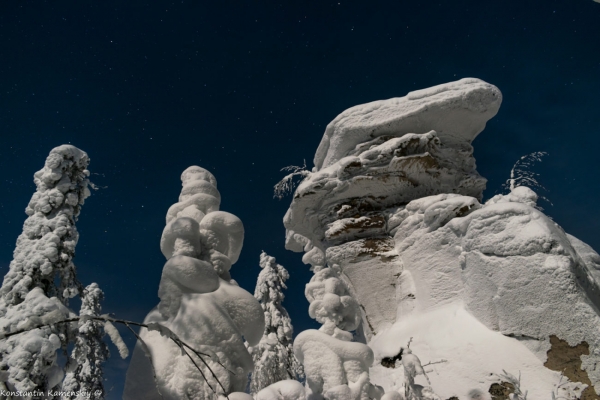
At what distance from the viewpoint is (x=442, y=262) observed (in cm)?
860

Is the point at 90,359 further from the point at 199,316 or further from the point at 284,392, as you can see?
the point at 284,392

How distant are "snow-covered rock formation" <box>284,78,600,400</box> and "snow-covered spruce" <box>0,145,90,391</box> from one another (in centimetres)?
384

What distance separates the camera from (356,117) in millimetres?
10141

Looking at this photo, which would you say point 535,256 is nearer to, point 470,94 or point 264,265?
point 470,94

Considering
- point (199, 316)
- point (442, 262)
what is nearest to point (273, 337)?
point (442, 262)

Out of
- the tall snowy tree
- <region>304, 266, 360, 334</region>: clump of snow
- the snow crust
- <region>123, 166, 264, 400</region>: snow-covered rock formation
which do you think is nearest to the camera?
<region>123, 166, 264, 400</region>: snow-covered rock formation

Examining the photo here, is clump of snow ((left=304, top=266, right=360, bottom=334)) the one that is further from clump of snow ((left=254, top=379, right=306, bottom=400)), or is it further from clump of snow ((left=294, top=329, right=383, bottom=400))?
clump of snow ((left=254, top=379, right=306, bottom=400))

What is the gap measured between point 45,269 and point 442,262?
7274 millimetres

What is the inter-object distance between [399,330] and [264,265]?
36.4 ft

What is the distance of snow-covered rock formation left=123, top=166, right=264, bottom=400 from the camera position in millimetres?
3901

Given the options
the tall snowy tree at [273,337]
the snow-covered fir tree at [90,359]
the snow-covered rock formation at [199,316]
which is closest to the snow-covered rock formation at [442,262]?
the snow-covered rock formation at [199,316]

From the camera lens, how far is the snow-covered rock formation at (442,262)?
6.29 meters

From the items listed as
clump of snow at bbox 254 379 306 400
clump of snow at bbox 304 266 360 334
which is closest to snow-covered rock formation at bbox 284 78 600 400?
clump of snow at bbox 304 266 360 334

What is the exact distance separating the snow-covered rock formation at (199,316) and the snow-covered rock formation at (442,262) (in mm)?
1378
